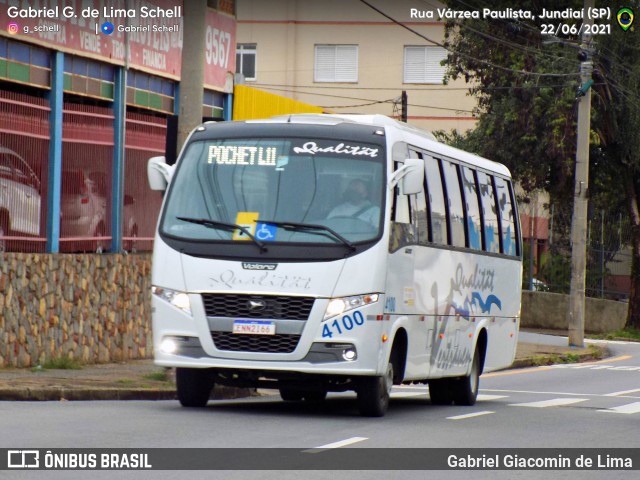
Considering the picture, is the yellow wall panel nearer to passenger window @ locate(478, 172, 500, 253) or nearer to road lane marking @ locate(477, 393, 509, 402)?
passenger window @ locate(478, 172, 500, 253)

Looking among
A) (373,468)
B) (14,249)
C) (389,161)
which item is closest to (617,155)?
(14,249)

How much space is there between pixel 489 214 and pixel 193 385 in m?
5.82

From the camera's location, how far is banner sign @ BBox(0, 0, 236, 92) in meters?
19.5

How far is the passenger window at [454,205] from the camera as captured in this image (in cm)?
1679

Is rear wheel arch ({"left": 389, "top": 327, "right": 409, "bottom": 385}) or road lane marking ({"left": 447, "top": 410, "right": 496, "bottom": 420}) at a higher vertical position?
rear wheel arch ({"left": 389, "top": 327, "right": 409, "bottom": 385})

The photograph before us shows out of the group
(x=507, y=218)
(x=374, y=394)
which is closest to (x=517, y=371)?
(x=507, y=218)

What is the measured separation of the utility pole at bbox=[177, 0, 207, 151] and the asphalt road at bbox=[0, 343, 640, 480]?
3364 mm

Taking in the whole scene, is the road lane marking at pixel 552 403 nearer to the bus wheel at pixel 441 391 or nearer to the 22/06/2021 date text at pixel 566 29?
the bus wheel at pixel 441 391

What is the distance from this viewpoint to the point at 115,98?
22.4 metres

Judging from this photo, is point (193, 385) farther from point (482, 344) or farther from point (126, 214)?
point (126, 214)

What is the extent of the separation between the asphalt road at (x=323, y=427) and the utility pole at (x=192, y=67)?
11.0 ft

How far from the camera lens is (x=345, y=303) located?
1354 centimetres

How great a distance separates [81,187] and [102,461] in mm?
11733

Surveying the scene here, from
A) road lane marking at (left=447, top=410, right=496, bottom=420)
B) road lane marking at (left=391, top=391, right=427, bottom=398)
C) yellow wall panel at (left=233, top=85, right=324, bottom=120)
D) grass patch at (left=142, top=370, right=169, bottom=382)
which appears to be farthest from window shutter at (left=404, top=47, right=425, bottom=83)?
road lane marking at (left=447, top=410, right=496, bottom=420)
